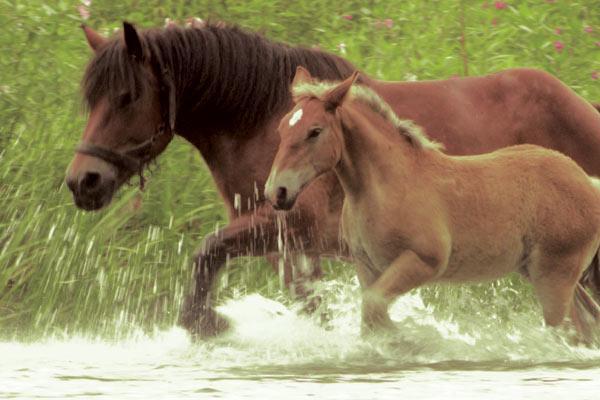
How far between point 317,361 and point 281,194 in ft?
3.42

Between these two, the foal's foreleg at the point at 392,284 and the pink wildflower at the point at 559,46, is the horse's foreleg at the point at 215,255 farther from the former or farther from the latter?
the pink wildflower at the point at 559,46

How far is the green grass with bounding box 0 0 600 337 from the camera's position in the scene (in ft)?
28.4

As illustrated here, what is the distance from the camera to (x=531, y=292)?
8594mm

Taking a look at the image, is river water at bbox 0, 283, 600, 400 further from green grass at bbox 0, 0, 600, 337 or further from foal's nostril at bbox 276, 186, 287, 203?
foal's nostril at bbox 276, 186, 287, 203

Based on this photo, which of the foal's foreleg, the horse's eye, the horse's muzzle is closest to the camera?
the horse's muzzle

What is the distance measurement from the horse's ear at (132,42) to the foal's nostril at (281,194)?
151 cm

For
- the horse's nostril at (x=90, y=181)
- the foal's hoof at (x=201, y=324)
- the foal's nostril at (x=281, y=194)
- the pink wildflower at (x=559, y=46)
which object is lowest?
the foal's hoof at (x=201, y=324)

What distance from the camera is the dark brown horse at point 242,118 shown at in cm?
721

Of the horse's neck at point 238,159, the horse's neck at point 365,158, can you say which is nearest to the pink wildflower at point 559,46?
the horse's neck at point 238,159

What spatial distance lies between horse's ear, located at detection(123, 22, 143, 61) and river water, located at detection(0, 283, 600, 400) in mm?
1466

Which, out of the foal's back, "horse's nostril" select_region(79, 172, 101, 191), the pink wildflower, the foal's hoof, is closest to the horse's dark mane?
"horse's nostril" select_region(79, 172, 101, 191)

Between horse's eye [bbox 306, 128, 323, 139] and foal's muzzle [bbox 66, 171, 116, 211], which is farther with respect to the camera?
foal's muzzle [bbox 66, 171, 116, 211]

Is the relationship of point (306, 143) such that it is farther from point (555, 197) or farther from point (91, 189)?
point (91, 189)

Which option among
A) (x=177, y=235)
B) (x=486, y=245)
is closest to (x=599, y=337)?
(x=486, y=245)
